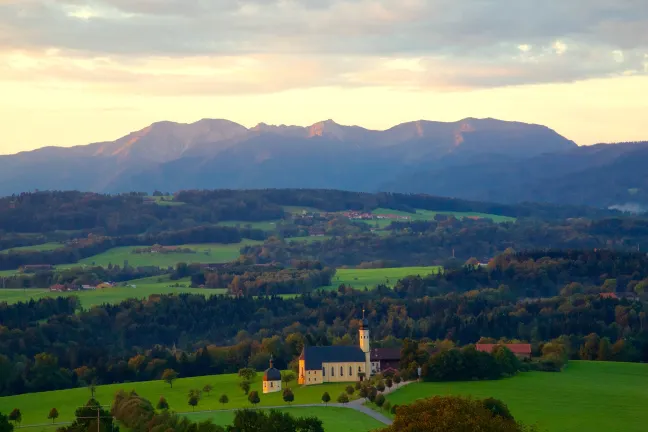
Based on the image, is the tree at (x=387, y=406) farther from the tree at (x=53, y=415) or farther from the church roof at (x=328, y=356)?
the tree at (x=53, y=415)

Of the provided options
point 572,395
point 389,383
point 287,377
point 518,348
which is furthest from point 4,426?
point 518,348

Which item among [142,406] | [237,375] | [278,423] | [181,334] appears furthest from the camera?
[181,334]

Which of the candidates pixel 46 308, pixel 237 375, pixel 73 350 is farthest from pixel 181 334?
pixel 237 375

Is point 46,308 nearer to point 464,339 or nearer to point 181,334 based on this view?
point 181,334

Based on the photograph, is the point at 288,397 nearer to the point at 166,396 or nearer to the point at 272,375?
the point at 272,375

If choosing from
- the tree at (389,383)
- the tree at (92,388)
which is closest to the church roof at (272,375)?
the tree at (389,383)

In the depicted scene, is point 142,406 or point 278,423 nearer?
point 278,423
